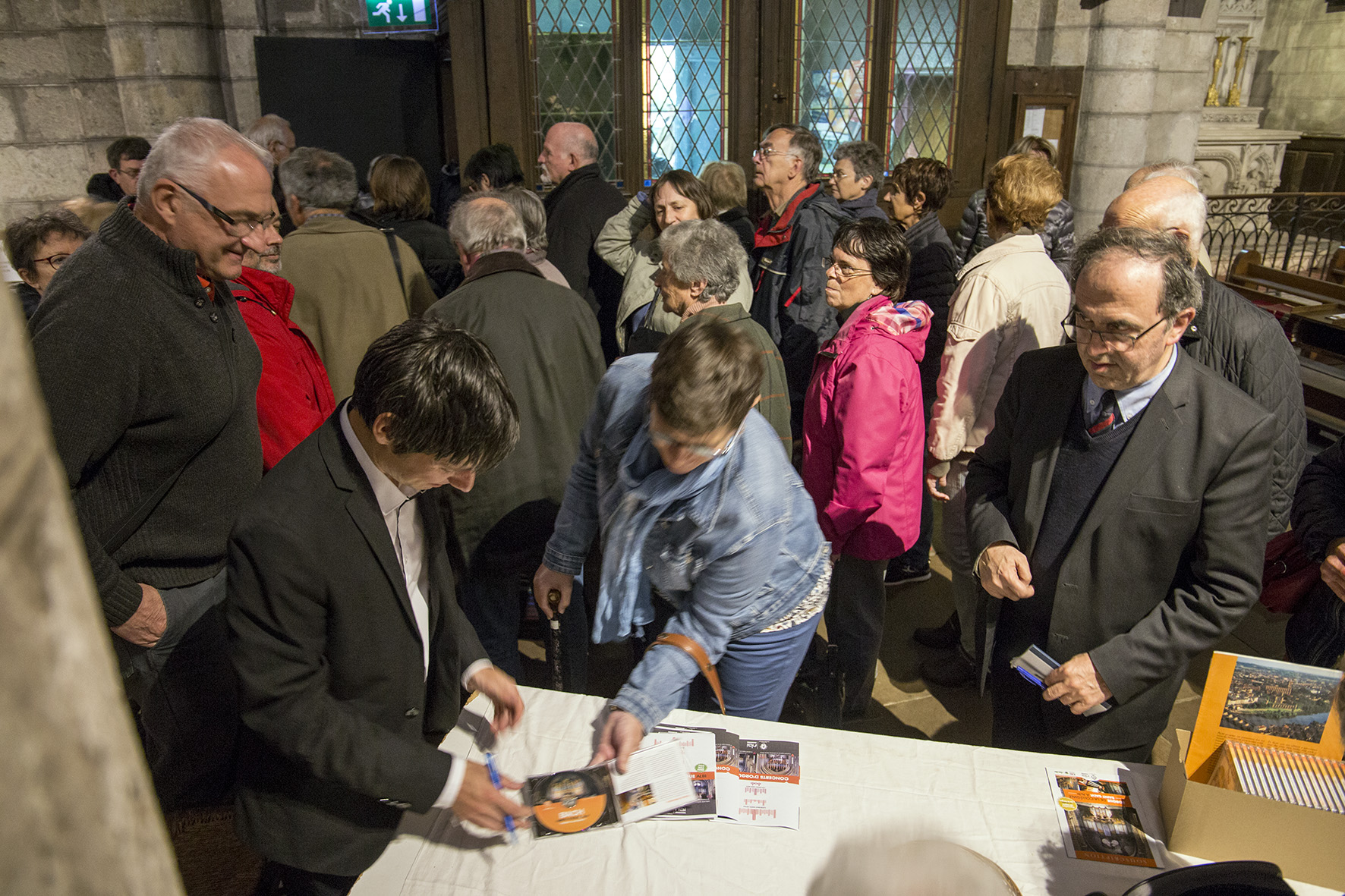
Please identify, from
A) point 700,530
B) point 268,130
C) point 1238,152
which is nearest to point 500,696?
point 700,530

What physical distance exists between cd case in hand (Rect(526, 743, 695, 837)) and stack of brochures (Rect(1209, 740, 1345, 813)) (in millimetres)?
1024

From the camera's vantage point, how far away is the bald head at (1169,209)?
2588 millimetres

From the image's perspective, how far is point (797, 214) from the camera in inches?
163

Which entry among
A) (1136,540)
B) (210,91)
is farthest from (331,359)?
(210,91)

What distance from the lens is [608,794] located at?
1.81m

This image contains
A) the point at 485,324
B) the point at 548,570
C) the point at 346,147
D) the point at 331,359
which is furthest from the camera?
the point at 346,147

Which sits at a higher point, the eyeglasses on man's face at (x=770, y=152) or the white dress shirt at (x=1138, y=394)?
the eyeglasses on man's face at (x=770, y=152)

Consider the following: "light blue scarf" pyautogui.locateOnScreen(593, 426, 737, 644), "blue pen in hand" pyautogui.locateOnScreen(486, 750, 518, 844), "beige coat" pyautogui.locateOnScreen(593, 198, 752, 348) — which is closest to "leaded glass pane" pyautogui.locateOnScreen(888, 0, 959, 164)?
"beige coat" pyautogui.locateOnScreen(593, 198, 752, 348)

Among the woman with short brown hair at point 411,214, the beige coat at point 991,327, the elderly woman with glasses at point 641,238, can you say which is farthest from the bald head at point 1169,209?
the woman with short brown hair at point 411,214

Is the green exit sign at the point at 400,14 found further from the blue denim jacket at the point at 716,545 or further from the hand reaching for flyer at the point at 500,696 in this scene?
the hand reaching for flyer at the point at 500,696

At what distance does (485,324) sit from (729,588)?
1.35 metres

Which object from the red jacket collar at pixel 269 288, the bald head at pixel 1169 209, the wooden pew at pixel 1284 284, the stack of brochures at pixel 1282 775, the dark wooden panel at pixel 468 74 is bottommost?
the stack of brochures at pixel 1282 775

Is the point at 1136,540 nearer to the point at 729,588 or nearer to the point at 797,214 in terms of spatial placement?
the point at 729,588

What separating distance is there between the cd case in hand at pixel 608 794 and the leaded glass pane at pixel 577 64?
4892mm
